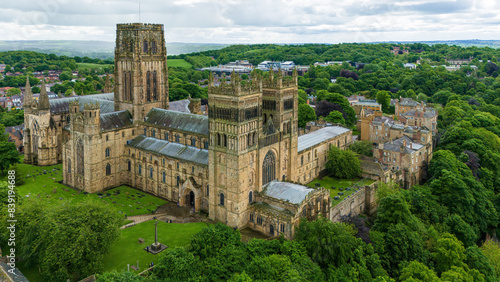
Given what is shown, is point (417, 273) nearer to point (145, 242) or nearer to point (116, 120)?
point (145, 242)

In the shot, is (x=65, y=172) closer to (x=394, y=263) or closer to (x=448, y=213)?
(x=394, y=263)

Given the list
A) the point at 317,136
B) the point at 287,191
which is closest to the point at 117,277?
the point at 287,191

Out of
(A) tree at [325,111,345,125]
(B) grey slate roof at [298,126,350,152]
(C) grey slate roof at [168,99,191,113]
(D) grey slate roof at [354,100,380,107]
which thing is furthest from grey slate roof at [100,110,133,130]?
(D) grey slate roof at [354,100,380,107]

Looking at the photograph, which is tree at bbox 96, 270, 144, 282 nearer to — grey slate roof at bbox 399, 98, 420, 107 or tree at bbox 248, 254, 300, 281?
tree at bbox 248, 254, 300, 281

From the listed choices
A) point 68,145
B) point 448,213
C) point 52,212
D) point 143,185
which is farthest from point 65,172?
point 448,213

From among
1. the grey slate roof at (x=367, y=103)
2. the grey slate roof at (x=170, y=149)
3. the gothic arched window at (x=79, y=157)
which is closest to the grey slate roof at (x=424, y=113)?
the grey slate roof at (x=367, y=103)

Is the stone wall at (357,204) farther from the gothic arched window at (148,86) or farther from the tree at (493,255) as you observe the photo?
the gothic arched window at (148,86)
